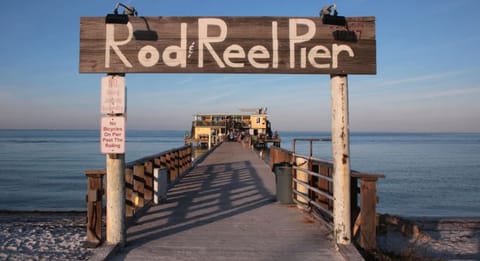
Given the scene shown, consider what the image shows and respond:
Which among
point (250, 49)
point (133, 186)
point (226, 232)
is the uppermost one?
point (250, 49)

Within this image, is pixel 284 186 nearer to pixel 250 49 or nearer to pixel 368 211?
pixel 368 211

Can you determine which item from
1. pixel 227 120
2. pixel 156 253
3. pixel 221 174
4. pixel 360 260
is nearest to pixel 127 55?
pixel 156 253

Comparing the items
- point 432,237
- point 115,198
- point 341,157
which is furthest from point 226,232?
point 432,237

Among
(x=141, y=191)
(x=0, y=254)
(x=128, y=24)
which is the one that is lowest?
(x=0, y=254)

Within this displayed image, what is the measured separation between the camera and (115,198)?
5016 mm

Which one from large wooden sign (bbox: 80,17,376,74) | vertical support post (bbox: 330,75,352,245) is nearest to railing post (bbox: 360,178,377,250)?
vertical support post (bbox: 330,75,352,245)

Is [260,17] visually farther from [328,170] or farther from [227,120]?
[227,120]

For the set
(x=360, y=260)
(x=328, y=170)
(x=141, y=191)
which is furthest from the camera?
(x=141, y=191)

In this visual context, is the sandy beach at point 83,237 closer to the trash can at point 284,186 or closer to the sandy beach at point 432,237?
the sandy beach at point 432,237

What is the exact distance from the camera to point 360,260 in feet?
14.6

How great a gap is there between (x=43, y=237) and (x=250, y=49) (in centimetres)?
439

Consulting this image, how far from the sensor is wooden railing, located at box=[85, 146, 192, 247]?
5.14m

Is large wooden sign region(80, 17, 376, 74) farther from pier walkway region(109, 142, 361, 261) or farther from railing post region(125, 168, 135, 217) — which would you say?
railing post region(125, 168, 135, 217)

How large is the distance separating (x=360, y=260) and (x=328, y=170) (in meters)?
2.04
